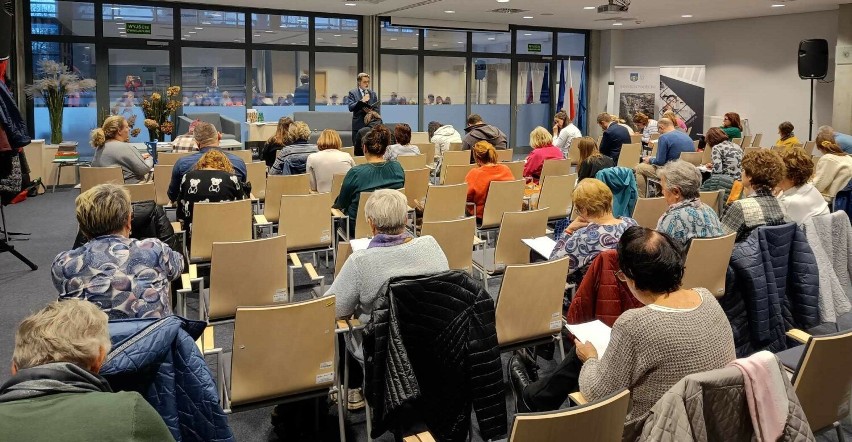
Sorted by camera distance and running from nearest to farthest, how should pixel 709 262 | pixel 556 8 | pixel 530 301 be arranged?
pixel 530 301, pixel 709 262, pixel 556 8

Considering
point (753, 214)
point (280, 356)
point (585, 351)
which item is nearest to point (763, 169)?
point (753, 214)

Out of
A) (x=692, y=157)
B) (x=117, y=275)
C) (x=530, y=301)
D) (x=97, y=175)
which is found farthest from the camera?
(x=692, y=157)

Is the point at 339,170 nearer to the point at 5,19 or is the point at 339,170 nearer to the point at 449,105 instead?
the point at 5,19

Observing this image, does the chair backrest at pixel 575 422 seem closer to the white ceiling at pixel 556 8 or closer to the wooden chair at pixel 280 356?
the wooden chair at pixel 280 356

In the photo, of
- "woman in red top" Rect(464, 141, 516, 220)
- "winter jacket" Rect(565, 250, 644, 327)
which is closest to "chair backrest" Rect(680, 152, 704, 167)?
"woman in red top" Rect(464, 141, 516, 220)

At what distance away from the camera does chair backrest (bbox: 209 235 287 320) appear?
4.04m

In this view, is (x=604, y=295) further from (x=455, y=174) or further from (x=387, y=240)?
(x=455, y=174)

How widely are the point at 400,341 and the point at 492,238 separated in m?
5.14

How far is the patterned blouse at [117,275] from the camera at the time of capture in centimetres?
Result: 292

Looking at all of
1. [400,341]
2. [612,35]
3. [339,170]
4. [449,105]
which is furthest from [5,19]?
[612,35]

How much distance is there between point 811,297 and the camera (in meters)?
4.12

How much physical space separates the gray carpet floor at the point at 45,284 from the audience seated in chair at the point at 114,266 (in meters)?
1.04

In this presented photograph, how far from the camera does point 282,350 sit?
10.0 ft

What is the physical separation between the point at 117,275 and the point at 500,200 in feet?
13.0
